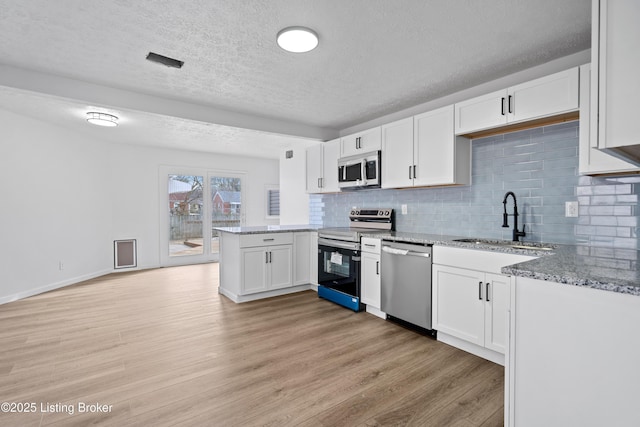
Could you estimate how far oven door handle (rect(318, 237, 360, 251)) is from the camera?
141 inches

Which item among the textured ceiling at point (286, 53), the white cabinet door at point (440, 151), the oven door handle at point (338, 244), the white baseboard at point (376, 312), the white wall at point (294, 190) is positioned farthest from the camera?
the white wall at point (294, 190)

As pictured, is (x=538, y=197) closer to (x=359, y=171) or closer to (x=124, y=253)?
(x=359, y=171)

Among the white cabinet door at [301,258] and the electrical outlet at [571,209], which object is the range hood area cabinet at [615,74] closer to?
the electrical outlet at [571,209]

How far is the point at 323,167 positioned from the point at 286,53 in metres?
2.28

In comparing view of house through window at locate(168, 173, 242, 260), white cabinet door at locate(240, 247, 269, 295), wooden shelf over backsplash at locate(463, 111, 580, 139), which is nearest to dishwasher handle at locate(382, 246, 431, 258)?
wooden shelf over backsplash at locate(463, 111, 580, 139)

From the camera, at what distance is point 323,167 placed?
15.5 ft

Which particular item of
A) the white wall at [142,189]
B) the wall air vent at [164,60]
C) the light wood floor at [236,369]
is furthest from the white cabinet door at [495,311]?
the white wall at [142,189]

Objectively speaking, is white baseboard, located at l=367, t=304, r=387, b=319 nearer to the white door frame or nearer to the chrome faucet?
the chrome faucet

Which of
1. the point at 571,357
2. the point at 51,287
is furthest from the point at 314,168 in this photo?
the point at 51,287

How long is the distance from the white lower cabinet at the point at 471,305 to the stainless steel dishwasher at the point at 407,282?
0.10m

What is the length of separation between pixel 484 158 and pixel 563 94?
0.86 m

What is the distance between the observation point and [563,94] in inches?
89.0

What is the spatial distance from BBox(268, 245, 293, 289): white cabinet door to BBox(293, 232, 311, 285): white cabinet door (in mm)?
81

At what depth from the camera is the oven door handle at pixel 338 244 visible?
11.8ft
